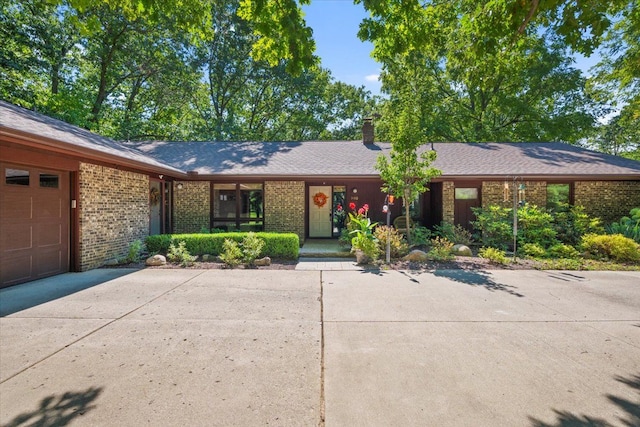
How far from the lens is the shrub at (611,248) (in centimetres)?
853

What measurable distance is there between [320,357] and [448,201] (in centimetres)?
1002

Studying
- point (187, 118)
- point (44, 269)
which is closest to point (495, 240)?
point (44, 269)

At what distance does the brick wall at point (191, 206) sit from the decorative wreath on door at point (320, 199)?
4.20m

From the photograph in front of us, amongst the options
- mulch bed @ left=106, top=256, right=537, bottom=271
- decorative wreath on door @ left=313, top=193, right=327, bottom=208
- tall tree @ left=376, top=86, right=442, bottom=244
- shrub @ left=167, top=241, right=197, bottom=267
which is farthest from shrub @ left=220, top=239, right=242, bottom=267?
decorative wreath on door @ left=313, top=193, right=327, bottom=208

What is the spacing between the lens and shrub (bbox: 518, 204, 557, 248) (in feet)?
32.0

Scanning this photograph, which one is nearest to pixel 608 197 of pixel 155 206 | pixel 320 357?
pixel 320 357

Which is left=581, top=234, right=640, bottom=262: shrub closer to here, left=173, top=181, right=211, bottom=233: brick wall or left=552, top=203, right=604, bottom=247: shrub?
left=552, top=203, right=604, bottom=247: shrub

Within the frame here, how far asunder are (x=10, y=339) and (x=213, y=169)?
28.2 ft

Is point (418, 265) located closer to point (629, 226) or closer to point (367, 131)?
point (629, 226)

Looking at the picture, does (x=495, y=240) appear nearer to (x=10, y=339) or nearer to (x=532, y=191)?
(x=532, y=191)

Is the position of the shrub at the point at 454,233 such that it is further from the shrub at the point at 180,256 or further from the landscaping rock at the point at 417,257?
the shrub at the point at 180,256

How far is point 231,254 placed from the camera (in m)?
8.14

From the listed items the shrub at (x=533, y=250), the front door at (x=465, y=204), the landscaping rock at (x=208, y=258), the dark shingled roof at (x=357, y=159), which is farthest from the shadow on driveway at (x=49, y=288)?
the front door at (x=465, y=204)

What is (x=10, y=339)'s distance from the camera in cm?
363
